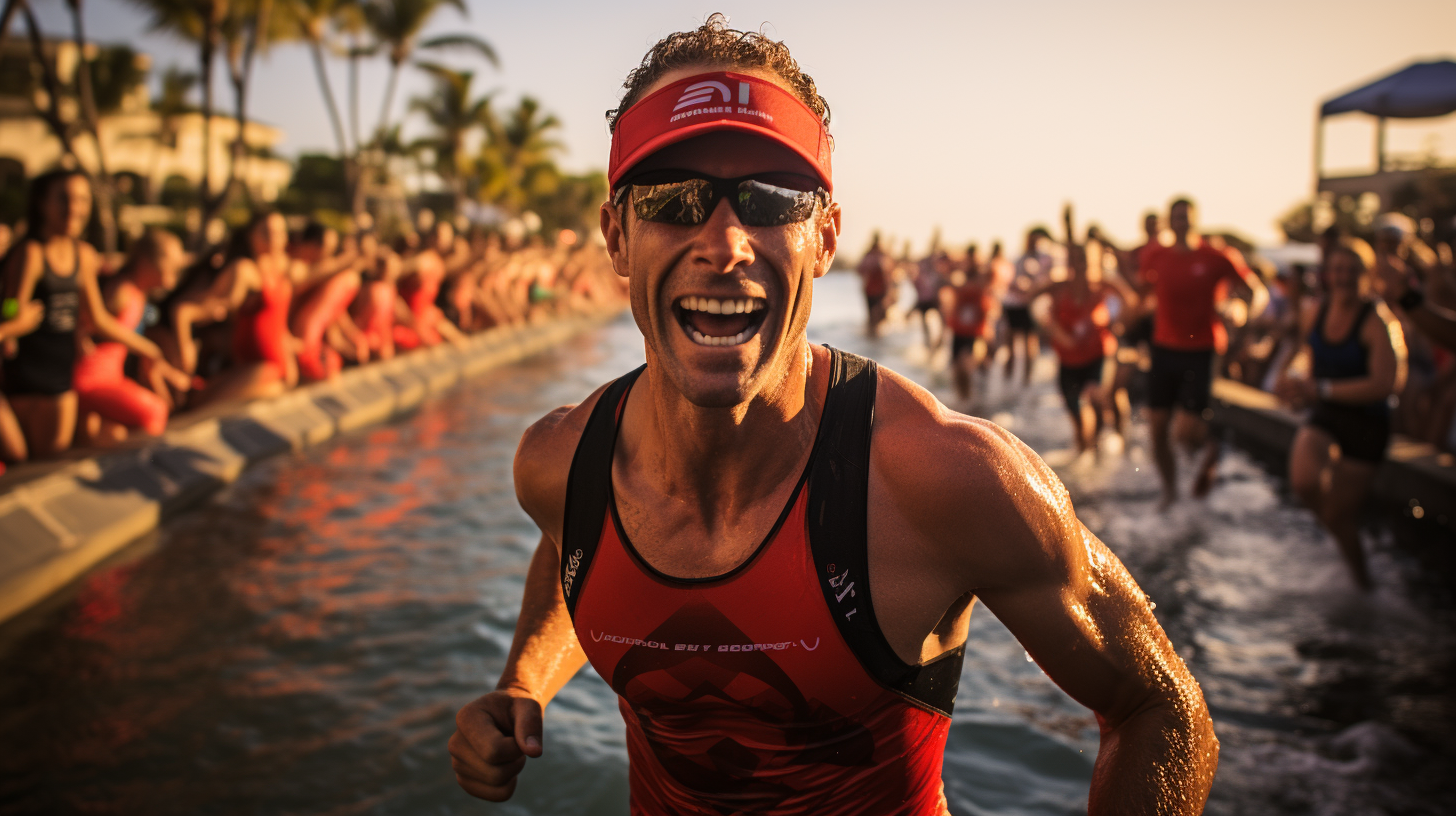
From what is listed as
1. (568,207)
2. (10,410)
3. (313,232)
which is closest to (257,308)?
(313,232)

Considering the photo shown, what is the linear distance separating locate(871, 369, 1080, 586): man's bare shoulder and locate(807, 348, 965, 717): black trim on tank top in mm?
61

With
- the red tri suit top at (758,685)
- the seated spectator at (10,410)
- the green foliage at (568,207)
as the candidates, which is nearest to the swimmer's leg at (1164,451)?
the red tri suit top at (758,685)

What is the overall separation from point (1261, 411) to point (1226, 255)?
156 inches

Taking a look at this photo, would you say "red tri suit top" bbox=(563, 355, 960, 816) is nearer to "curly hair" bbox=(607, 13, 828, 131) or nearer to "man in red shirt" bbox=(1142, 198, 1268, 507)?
"curly hair" bbox=(607, 13, 828, 131)

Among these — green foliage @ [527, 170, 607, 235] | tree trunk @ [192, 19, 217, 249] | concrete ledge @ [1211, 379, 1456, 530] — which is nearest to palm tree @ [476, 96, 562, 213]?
green foliage @ [527, 170, 607, 235]

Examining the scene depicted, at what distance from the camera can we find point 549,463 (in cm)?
226

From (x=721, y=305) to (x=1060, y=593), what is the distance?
2.61 feet

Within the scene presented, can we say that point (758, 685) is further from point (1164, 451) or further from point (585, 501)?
point (1164, 451)

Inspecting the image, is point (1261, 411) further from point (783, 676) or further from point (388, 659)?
point (783, 676)

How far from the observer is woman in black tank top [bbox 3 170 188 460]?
6828 mm

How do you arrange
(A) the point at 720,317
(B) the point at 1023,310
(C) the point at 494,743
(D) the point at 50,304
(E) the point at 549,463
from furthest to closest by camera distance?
1. (B) the point at 1023,310
2. (D) the point at 50,304
3. (E) the point at 549,463
4. (C) the point at 494,743
5. (A) the point at 720,317

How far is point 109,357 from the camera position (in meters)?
8.08

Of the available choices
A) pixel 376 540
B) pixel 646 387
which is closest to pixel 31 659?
pixel 376 540

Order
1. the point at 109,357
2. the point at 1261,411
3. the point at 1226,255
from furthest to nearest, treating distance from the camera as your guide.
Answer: the point at 1261,411 < the point at 1226,255 < the point at 109,357
